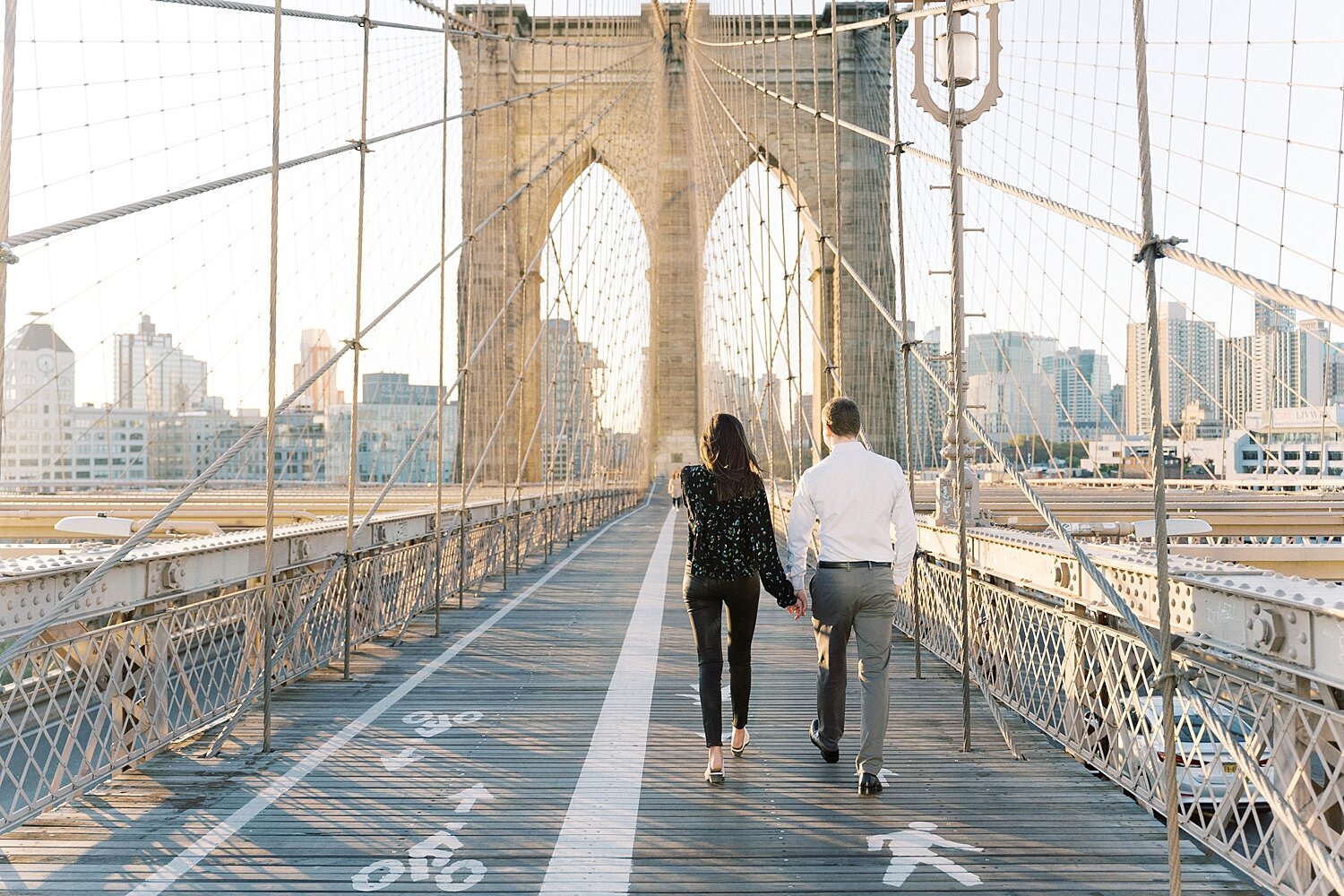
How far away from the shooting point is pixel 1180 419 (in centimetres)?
1174

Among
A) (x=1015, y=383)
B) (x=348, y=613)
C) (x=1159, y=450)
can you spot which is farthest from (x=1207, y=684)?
(x=1015, y=383)

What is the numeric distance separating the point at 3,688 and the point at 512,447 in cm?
2628

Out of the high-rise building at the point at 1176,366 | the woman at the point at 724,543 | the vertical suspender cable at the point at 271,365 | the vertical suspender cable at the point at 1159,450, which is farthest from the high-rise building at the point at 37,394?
the high-rise building at the point at 1176,366

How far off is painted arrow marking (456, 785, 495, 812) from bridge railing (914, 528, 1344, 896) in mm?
1868

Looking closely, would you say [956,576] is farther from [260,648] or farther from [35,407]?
[35,407]

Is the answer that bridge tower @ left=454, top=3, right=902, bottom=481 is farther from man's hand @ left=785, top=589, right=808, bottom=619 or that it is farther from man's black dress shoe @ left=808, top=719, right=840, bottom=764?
man's hand @ left=785, top=589, right=808, bottom=619

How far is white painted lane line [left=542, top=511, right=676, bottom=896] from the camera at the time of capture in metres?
2.66

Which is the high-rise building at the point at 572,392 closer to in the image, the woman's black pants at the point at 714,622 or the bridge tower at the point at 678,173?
the bridge tower at the point at 678,173

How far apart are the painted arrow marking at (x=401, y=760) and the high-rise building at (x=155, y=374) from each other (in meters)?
6.35

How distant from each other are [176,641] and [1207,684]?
3.20 meters

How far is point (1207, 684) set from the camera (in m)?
2.70

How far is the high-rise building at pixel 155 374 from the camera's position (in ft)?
Answer: 31.0

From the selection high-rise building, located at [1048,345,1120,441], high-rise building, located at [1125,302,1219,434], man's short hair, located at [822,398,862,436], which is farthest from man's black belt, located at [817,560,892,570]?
high-rise building, located at [1048,345,1120,441]

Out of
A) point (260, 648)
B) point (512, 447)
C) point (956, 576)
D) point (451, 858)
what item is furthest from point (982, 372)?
point (512, 447)
